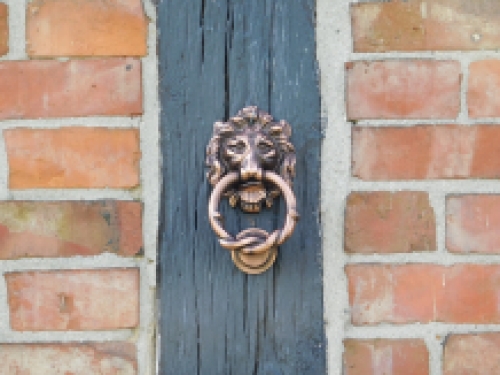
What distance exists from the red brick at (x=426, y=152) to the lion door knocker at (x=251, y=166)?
0.31 ft

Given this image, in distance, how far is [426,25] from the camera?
0.77 metres

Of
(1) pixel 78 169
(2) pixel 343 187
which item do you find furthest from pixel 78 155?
(2) pixel 343 187

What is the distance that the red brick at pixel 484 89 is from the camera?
76 centimetres

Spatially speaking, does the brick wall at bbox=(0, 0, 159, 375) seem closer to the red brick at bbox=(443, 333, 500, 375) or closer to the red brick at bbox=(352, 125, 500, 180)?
the red brick at bbox=(352, 125, 500, 180)

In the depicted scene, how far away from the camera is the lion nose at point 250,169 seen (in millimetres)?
690

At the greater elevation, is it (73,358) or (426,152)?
(426,152)

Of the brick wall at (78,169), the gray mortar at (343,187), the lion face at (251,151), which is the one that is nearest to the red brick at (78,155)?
the brick wall at (78,169)

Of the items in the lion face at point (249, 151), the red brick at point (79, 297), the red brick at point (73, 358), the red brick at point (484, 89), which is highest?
the red brick at point (484, 89)

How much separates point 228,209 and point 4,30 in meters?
0.33

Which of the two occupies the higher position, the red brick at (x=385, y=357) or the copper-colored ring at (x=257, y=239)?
the copper-colored ring at (x=257, y=239)

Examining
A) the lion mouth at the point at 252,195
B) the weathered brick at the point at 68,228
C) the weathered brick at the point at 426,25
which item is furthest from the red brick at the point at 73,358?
the weathered brick at the point at 426,25

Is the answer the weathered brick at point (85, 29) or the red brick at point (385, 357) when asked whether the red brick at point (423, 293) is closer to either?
the red brick at point (385, 357)

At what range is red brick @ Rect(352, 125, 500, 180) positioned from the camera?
2.50ft

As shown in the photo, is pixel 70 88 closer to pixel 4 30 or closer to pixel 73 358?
pixel 4 30
